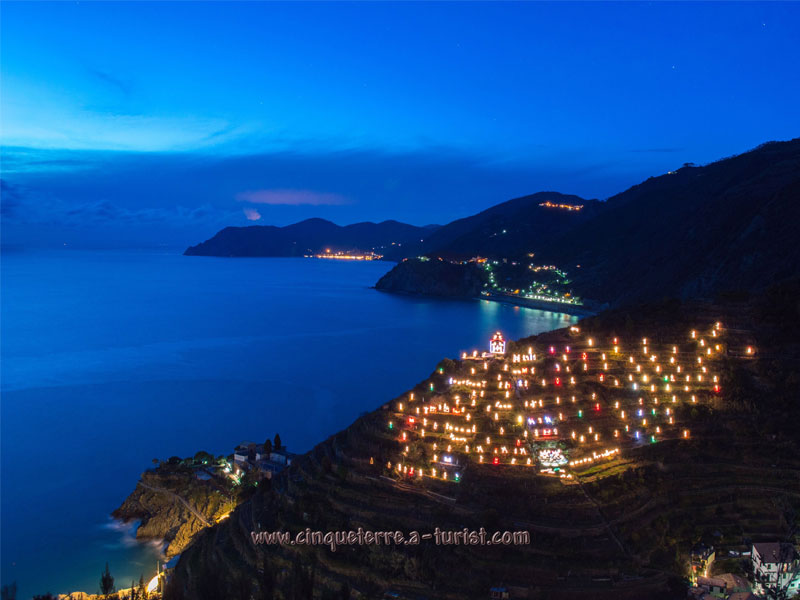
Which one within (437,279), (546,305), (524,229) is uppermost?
(524,229)

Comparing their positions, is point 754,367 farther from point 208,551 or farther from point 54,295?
point 54,295

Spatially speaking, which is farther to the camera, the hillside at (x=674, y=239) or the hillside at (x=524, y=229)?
the hillside at (x=524, y=229)

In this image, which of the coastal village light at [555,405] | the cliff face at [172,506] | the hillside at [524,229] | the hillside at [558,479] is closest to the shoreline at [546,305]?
the hillside at [524,229]

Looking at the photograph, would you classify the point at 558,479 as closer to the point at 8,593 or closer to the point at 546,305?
the point at 8,593

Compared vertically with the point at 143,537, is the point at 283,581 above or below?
above

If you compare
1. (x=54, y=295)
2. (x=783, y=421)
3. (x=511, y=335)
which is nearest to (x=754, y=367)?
(x=783, y=421)

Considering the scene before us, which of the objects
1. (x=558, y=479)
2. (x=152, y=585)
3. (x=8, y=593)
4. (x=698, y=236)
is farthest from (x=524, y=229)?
(x=8, y=593)

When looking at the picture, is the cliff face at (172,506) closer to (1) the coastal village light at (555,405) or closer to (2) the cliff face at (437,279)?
(1) the coastal village light at (555,405)
